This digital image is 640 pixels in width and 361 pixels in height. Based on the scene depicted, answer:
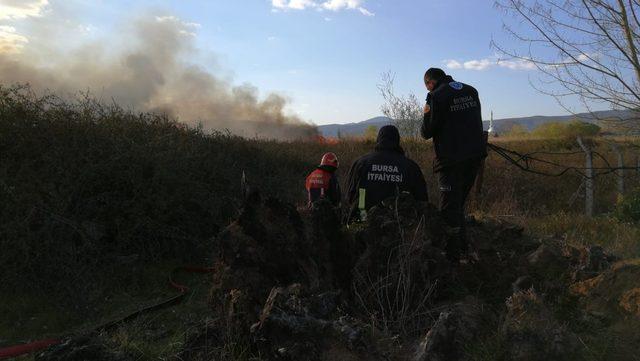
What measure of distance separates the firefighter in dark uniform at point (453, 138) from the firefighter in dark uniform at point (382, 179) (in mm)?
249

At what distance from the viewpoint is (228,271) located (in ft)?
11.8

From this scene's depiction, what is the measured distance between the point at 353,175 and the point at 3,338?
12.4 ft

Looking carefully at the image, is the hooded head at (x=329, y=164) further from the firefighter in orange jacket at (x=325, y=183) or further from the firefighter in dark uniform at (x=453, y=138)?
the firefighter in dark uniform at (x=453, y=138)

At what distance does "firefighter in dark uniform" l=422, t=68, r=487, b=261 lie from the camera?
4801mm

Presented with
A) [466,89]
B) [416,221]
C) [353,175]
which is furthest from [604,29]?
[416,221]

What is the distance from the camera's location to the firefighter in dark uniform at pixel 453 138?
4.80 meters

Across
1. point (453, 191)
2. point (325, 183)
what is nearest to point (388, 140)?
point (453, 191)

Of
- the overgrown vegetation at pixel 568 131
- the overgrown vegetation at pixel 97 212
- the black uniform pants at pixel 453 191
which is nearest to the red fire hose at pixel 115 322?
the overgrown vegetation at pixel 97 212

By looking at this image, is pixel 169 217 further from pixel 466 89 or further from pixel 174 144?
pixel 466 89

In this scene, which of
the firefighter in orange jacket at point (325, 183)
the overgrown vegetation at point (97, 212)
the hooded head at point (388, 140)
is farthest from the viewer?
the firefighter in orange jacket at point (325, 183)

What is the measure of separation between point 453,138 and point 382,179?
2.57ft

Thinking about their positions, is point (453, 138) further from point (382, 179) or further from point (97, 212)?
point (97, 212)

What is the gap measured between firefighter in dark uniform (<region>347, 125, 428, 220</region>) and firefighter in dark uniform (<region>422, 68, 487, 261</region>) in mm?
249

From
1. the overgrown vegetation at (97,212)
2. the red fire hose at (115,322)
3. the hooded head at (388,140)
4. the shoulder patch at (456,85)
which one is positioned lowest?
the red fire hose at (115,322)
